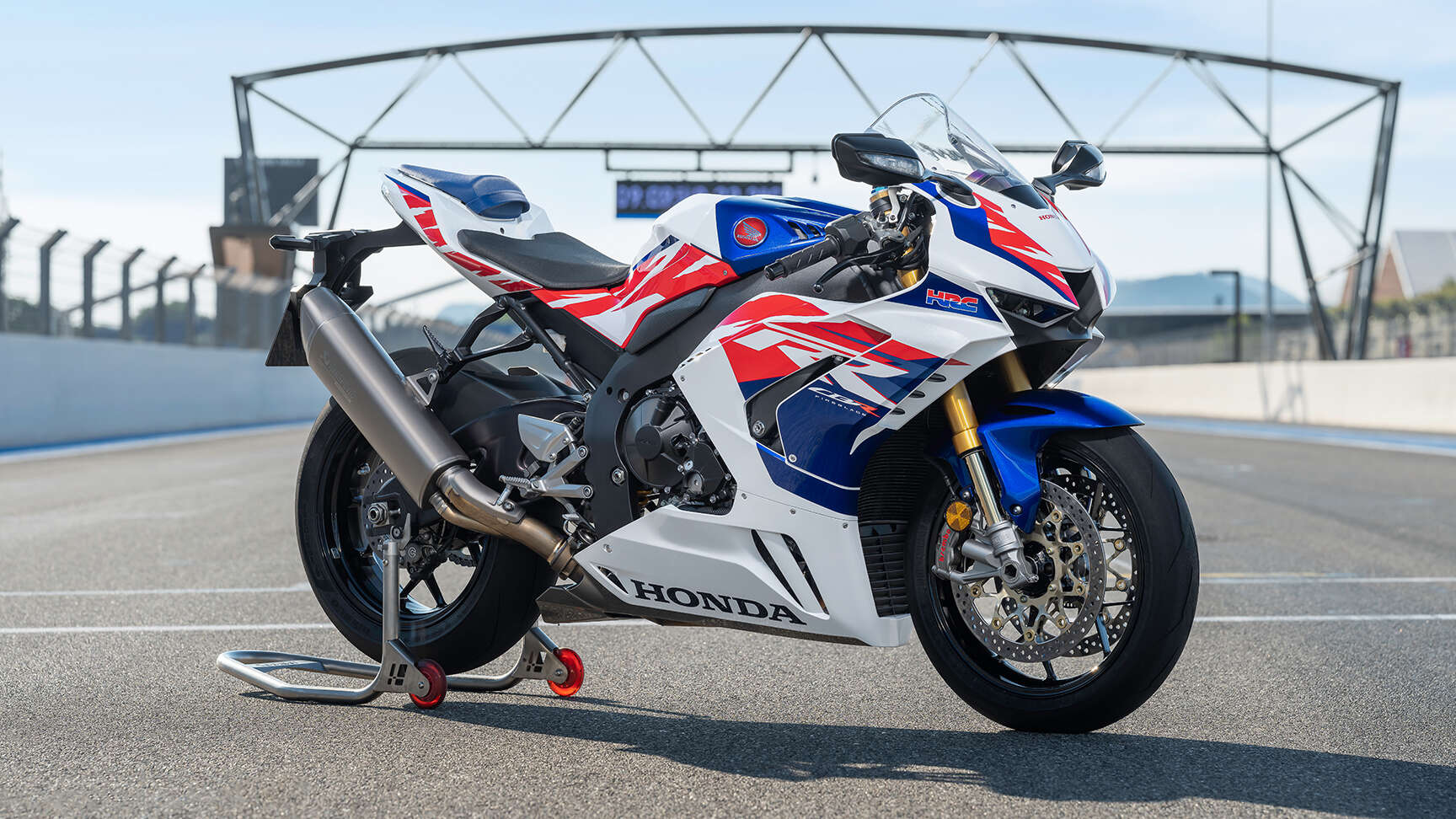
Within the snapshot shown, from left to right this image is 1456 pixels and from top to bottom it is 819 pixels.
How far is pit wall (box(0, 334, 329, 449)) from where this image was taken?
17172 mm

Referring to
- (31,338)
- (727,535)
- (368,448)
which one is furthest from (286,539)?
(31,338)

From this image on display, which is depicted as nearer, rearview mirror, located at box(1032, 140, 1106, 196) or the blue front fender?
the blue front fender

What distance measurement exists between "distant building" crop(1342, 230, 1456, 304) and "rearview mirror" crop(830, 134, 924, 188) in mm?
109308

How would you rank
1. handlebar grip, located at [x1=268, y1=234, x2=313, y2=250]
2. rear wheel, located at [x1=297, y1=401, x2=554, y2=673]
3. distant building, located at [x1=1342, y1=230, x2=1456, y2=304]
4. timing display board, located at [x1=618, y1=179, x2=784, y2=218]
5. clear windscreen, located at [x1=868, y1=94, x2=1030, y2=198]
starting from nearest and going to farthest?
clear windscreen, located at [x1=868, y1=94, x2=1030, y2=198], rear wheel, located at [x1=297, y1=401, x2=554, y2=673], handlebar grip, located at [x1=268, y1=234, x2=313, y2=250], timing display board, located at [x1=618, y1=179, x2=784, y2=218], distant building, located at [x1=1342, y1=230, x2=1456, y2=304]

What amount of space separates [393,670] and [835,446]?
4.85ft

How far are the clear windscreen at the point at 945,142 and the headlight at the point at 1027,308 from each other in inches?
12.2

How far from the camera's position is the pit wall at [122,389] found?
676 inches

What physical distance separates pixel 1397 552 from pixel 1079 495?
4821 millimetres

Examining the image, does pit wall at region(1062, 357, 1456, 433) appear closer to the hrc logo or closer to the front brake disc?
the front brake disc

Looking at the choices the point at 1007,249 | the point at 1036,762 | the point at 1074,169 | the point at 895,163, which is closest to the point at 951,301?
the point at 1007,249

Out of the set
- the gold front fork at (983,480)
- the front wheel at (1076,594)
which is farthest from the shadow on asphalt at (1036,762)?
the gold front fork at (983,480)

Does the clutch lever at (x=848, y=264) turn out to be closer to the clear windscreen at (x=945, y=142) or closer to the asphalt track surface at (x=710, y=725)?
the clear windscreen at (x=945, y=142)

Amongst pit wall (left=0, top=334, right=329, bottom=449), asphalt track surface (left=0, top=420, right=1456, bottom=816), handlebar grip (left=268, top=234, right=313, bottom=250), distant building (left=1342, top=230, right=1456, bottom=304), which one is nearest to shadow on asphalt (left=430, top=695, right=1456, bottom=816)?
asphalt track surface (left=0, top=420, right=1456, bottom=816)

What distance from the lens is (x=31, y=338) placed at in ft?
56.9
